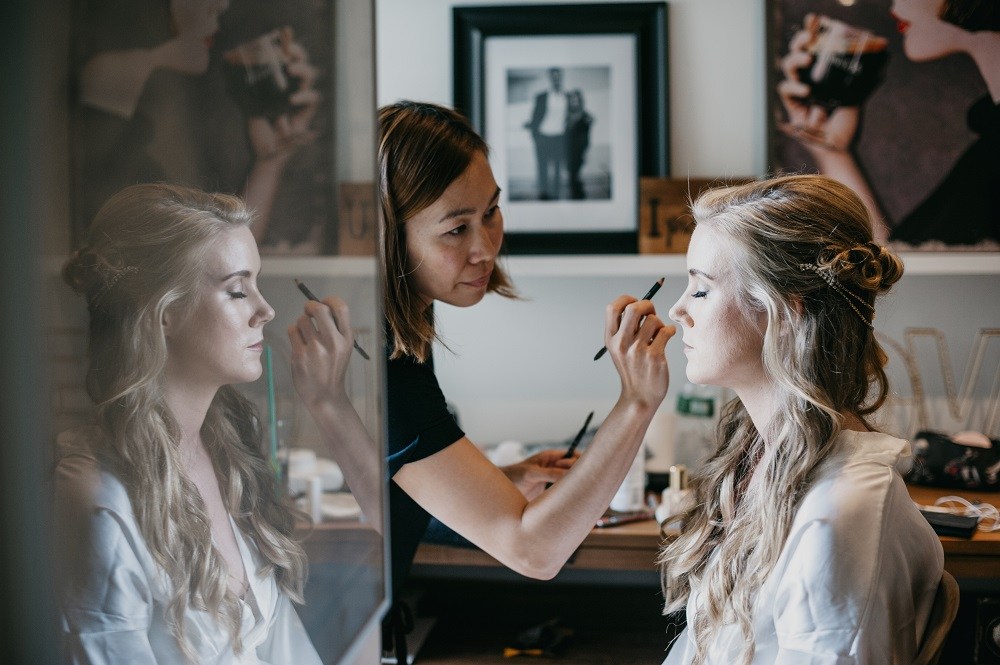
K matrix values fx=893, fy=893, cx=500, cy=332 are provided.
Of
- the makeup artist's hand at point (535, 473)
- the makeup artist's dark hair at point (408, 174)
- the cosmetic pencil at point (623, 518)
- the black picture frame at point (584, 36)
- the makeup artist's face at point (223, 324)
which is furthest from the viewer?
the black picture frame at point (584, 36)

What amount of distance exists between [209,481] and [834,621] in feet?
2.94

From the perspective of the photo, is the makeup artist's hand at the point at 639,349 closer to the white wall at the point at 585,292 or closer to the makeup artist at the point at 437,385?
→ the makeup artist at the point at 437,385

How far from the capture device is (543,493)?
137 cm

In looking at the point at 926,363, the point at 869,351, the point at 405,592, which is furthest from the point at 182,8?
the point at 926,363

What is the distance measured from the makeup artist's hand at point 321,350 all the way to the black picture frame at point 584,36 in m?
1.81

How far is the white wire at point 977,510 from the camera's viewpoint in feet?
6.67

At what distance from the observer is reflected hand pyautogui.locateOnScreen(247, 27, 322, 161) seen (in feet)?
1.95

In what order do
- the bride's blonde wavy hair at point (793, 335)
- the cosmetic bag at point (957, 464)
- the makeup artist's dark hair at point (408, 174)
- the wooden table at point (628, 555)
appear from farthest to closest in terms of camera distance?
the cosmetic bag at point (957, 464) < the wooden table at point (628, 555) < the makeup artist's dark hair at point (408, 174) < the bride's blonde wavy hair at point (793, 335)

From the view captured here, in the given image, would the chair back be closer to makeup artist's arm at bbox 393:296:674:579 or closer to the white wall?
makeup artist's arm at bbox 393:296:674:579

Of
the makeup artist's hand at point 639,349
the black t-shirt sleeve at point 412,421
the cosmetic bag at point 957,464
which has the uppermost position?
the makeup artist's hand at point 639,349

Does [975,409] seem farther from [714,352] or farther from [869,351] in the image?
[714,352]

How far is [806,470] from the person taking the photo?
1268 mm

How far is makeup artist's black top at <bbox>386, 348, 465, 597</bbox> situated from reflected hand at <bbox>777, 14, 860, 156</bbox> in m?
1.52

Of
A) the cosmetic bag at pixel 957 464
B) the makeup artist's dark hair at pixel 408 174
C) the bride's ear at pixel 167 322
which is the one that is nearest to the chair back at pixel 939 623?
the makeup artist's dark hair at pixel 408 174
